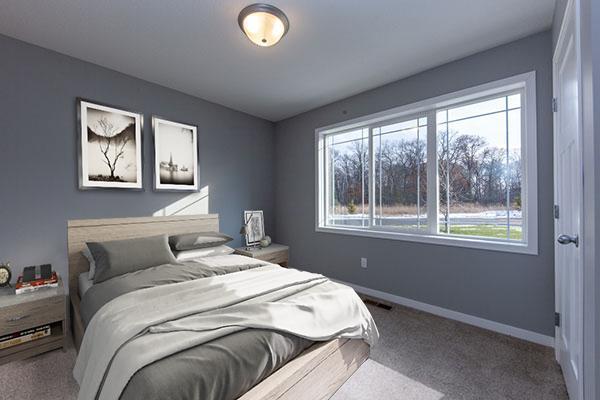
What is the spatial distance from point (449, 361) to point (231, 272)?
5.87 ft

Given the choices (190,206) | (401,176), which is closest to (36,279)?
(190,206)

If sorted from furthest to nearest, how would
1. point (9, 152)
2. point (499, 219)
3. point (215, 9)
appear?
1. point (499, 219)
2. point (9, 152)
3. point (215, 9)

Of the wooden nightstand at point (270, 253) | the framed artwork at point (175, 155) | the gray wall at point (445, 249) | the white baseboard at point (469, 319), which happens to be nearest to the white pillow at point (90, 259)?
the framed artwork at point (175, 155)

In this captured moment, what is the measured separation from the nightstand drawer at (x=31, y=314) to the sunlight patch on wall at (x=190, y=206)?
3.97 ft

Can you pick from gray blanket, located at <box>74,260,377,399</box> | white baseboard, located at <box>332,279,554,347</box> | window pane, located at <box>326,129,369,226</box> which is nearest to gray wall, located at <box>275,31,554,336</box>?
white baseboard, located at <box>332,279,554,347</box>

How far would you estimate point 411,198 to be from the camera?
9.95ft

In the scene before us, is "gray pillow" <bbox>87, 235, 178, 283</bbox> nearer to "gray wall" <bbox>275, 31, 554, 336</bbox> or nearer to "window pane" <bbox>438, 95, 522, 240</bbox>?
"gray wall" <bbox>275, 31, 554, 336</bbox>

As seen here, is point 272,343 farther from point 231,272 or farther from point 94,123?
point 94,123

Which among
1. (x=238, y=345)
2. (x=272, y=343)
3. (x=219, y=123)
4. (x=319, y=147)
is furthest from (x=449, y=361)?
(x=219, y=123)

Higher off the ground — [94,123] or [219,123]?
[219,123]

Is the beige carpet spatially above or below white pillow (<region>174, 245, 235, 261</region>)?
below

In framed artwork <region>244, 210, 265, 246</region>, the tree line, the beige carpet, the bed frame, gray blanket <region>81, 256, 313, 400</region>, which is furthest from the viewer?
framed artwork <region>244, 210, 265, 246</region>

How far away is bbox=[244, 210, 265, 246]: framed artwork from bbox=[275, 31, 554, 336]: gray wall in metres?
0.51

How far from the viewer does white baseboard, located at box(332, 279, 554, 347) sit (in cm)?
217
